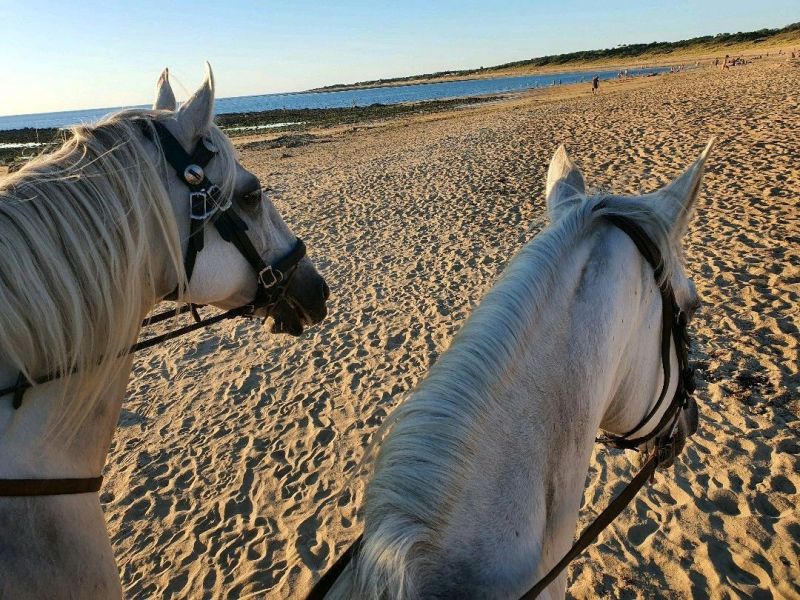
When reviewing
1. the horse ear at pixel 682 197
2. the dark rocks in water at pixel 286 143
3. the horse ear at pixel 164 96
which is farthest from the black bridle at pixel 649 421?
the dark rocks in water at pixel 286 143

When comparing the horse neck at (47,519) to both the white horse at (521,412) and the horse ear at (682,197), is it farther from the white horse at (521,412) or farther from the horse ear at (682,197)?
the horse ear at (682,197)

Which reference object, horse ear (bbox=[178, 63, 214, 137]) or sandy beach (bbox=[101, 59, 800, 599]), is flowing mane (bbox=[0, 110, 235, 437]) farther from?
sandy beach (bbox=[101, 59, 800, 599])

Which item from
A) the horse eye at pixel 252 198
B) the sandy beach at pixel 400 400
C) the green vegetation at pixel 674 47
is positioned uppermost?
the green vegetation at pixel 674 47

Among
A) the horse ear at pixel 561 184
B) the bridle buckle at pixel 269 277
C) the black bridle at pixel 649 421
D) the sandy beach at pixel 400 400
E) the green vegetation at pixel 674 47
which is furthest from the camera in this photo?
the green vegetation at pixel 674 47

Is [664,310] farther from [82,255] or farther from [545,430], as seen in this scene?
[82,255]

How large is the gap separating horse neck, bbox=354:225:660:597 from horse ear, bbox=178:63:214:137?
126 centimetres

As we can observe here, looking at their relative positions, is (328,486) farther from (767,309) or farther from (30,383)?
(767,309)

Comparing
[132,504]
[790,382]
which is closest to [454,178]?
[790,382]

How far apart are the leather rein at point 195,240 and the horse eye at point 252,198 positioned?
75 mm

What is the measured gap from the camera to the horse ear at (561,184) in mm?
1604

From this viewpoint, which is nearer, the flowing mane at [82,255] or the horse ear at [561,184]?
the flowing mane at [82,255]

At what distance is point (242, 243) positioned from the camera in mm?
1838

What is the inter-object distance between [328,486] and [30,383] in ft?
9.16

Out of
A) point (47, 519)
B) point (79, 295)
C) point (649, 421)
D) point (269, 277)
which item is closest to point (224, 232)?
point (269, 277)
